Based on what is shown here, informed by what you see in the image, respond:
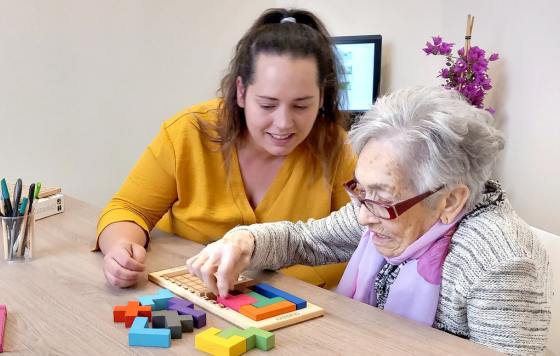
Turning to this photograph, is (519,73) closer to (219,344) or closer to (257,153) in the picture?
(257,153)

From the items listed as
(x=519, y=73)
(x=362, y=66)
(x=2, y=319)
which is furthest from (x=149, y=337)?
(x=362, y=66)

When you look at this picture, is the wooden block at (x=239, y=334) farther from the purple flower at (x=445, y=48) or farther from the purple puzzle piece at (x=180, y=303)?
the purple flower at (x=445, y=48)

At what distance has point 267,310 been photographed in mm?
1139

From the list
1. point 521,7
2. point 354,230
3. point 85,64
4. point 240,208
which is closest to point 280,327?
point 354,230

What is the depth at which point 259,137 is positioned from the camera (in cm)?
168

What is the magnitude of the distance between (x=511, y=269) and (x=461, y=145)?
0.24 meters

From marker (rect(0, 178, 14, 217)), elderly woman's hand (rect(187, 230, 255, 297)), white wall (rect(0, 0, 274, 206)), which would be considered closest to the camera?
elderly woman's hand (rect(187, 230, 255, 297))

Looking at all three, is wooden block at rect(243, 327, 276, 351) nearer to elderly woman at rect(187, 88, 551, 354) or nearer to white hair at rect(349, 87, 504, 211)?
elderly woman at rect(187, 88, 551, 354)

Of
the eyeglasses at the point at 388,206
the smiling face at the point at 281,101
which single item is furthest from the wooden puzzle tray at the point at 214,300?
Answer: the smiling face at the point at 281,101

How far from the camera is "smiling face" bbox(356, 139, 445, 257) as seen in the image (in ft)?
3.85

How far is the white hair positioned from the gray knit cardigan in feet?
0.23

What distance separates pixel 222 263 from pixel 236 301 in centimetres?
9

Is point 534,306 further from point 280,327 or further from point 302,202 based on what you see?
point 302,202

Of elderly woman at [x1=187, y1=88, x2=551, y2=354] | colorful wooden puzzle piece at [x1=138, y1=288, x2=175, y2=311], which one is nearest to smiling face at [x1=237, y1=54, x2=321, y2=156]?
elderly woman at [x1=187, y1=88, x2=551, y2=354]
